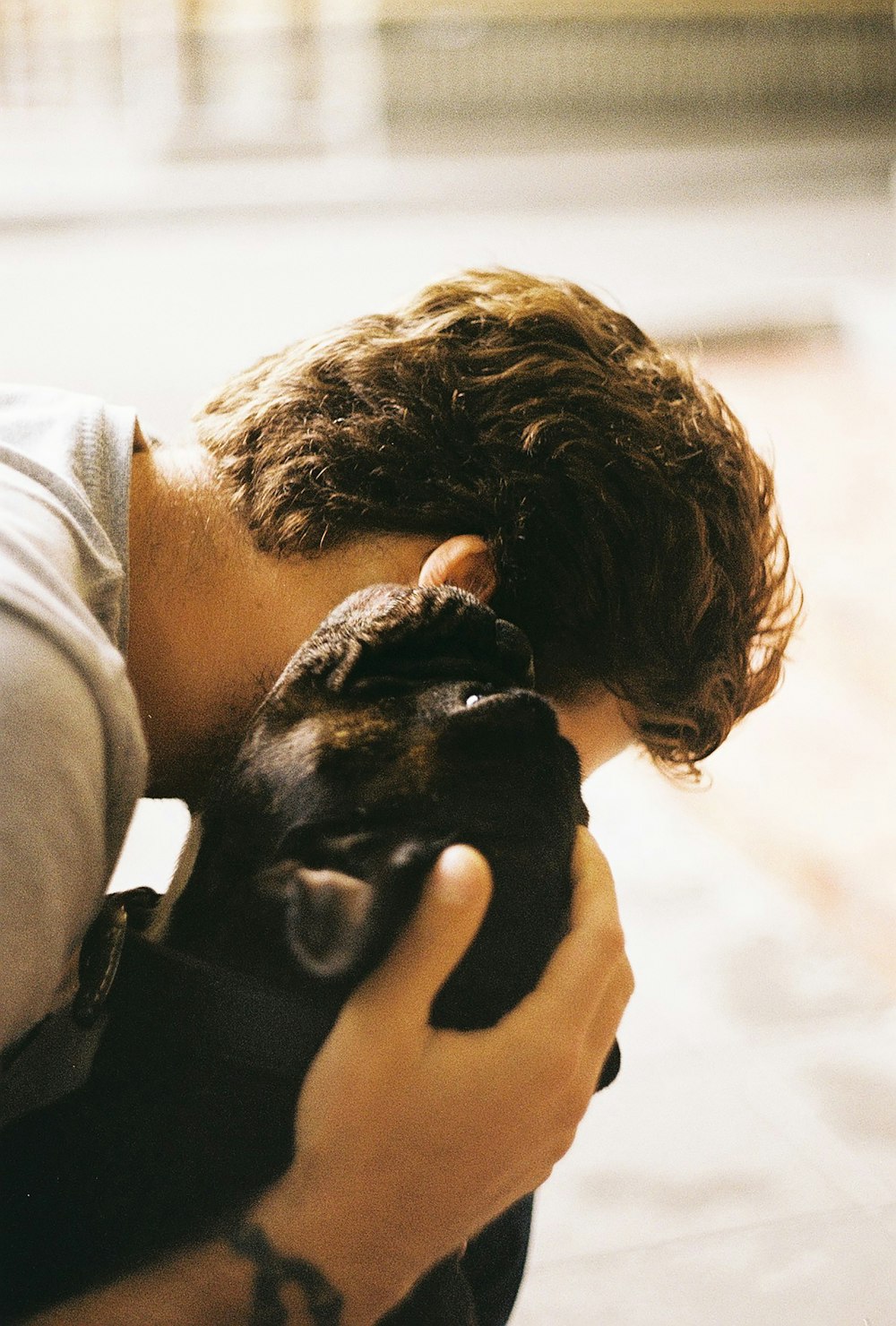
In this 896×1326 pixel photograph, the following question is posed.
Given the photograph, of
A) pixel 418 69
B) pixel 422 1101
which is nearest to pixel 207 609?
pixel 422 1101

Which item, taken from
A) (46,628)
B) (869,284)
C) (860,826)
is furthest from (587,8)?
(46,628)

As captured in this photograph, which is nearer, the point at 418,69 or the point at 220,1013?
the point at 220,1013

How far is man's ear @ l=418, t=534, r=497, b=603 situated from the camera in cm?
69

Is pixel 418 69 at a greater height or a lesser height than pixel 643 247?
greater

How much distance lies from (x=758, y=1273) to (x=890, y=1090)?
0.79 ft

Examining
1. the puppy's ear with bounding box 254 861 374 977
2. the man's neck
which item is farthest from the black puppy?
the man's neck

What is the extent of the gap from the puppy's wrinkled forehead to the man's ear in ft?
0.29

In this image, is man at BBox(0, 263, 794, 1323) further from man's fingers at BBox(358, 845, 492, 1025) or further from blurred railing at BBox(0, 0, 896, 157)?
blurred railing at BBox(0, 0, 896, 157)

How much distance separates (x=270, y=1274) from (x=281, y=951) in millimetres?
143

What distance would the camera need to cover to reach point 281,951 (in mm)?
511

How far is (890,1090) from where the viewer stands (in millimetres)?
906

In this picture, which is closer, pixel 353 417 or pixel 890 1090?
pixel 353 417

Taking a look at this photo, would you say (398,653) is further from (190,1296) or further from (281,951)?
(190,1296)

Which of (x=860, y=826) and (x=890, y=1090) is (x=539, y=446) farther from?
(x=860, y=826)
